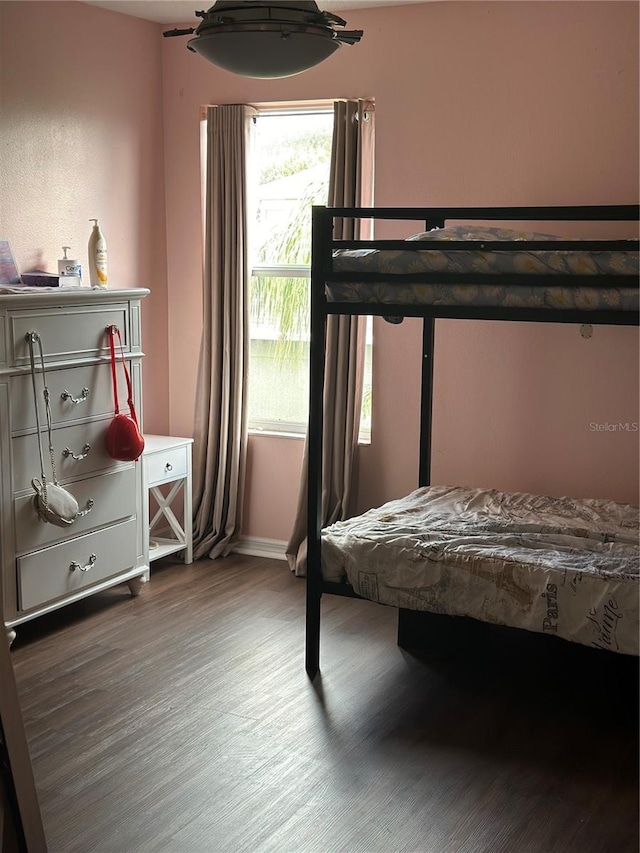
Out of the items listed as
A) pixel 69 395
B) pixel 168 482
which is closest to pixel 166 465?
pixel 168 482

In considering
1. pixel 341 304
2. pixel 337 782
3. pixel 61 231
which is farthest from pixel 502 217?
pixel 61 231

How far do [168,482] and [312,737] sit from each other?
2.00 meters

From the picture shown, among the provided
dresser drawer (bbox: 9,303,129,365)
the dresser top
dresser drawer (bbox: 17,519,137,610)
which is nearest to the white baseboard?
dresser drawer (bbox: 17,519,137,610)

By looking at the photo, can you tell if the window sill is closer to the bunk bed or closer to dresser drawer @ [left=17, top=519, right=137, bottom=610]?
dresser drawer @ [left=17, top=519, right=137, bottom=610]

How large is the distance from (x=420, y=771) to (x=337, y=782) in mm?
255

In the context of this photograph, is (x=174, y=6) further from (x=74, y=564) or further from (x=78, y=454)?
(x=74, y=564)

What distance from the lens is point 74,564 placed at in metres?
3.96

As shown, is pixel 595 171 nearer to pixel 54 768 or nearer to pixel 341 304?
pixel 341 304

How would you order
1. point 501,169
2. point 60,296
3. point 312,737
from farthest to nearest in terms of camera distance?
1. point 501,169
2. point 60,296
3. point 312,737

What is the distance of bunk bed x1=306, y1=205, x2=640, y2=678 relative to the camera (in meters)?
3.00

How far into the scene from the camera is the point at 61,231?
4418 millimetres

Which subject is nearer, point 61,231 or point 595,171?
point 595,171

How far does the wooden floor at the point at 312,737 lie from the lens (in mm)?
2588

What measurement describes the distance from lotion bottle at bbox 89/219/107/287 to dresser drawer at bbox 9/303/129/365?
227 millimetres
